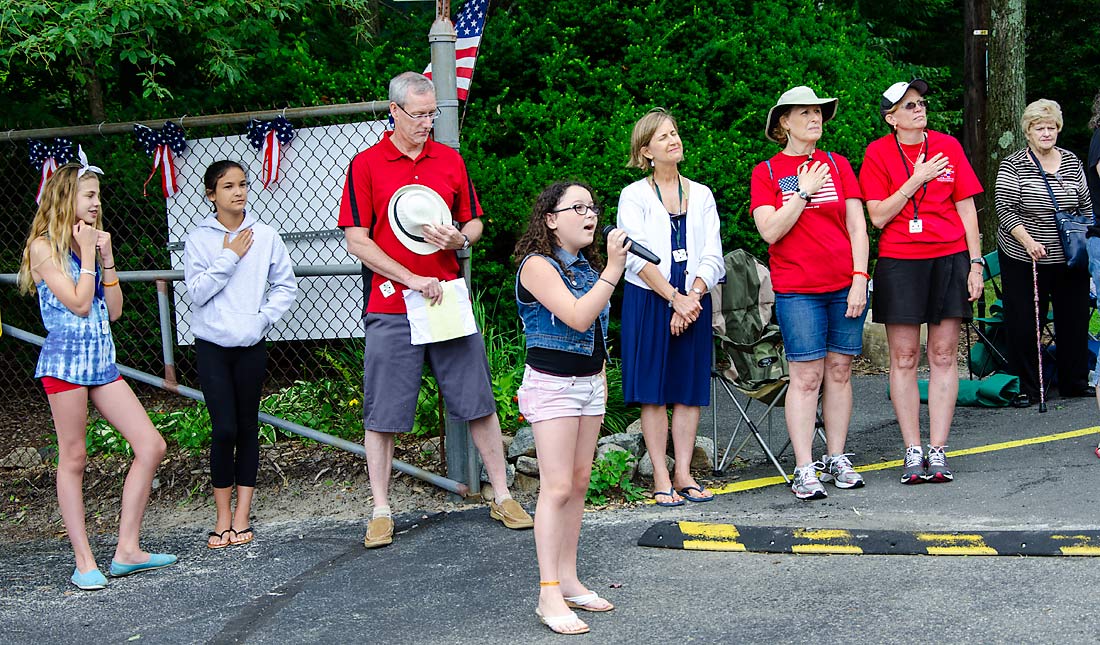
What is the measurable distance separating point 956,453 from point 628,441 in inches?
80.9

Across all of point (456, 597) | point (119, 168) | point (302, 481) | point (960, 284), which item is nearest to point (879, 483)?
point (960, 284)

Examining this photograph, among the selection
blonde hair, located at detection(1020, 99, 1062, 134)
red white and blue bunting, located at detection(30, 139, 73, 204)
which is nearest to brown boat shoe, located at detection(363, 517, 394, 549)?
red white and blue bunting, located at detection(30, 139, 73, 204)

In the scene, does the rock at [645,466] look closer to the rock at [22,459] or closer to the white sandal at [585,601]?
the white sandal at [585,601]

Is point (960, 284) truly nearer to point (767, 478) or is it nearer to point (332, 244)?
point (767, 478)

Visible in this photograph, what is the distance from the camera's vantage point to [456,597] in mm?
5027

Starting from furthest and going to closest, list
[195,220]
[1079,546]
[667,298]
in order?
[195,220] < [667,298] < [1079,546]

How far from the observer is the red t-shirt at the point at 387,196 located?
5883mm

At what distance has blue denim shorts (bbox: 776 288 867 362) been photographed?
636cm

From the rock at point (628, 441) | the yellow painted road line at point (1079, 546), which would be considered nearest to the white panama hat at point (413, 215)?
the rock at point (628, 441)

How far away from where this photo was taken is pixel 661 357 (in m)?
6.35

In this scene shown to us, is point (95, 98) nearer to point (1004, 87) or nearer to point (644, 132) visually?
point (644, 132)

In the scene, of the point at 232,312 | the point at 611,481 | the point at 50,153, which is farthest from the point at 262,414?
the point at 50,153

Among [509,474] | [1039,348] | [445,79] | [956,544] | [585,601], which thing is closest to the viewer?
[585,601]

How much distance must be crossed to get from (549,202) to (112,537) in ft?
11.4
